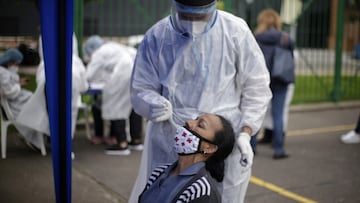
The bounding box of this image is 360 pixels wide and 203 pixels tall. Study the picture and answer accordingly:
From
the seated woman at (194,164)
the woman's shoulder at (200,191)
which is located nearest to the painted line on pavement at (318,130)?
the seated woman at (194,164)

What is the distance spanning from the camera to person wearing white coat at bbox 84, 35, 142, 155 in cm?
639

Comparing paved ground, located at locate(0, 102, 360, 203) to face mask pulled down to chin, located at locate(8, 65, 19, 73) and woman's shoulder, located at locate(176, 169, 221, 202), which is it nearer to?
face mask pulled down to chin, located at locate(8, 65, 19, 73)

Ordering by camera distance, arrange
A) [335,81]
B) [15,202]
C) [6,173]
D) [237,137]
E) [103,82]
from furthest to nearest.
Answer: [335,81] < [103,82] < [6,173] < [15,202] < [237,137]

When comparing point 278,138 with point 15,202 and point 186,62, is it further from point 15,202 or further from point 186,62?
point 186,62

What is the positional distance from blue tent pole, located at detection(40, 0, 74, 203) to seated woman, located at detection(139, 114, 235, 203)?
435 mm

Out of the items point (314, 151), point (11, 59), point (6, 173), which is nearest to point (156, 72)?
point (6, 173)

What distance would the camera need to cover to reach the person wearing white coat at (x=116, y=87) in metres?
6.39

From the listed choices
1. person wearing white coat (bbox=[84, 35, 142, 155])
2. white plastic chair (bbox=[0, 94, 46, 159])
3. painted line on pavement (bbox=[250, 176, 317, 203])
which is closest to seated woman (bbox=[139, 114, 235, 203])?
painted line on pavement (bbox=[250, 176, 317, 203])

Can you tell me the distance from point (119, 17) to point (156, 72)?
5.15 meters

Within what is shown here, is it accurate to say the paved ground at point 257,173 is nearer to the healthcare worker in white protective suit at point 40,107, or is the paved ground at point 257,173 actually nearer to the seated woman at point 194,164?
the healthcare worker in white protective suit at point 40,107

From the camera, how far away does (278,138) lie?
20.6ft

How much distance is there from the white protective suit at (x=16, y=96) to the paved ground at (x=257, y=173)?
0.63ft

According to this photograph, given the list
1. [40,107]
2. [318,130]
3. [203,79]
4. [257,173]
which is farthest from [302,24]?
[203,79]

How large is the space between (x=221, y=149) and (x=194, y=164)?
18 cm
